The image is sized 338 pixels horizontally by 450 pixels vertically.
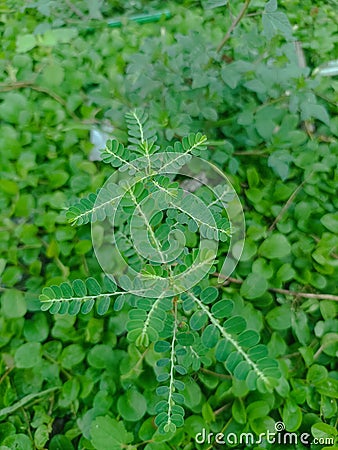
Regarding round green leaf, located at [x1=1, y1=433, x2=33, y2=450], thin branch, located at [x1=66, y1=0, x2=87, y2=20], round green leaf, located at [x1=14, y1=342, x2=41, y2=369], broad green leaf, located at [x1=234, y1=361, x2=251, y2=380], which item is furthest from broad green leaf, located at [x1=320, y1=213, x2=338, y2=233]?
thin branch, located at [x1=66, y1=0, x2=87, y2=20]

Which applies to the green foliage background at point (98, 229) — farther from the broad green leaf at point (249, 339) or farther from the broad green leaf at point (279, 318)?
the broad green leaf at point (249, 339)

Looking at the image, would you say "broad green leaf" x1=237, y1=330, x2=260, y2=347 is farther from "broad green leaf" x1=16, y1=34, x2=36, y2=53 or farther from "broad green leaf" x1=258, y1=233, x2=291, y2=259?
"broad green leaf" x1=16, y1=34, x2=36, y2=53

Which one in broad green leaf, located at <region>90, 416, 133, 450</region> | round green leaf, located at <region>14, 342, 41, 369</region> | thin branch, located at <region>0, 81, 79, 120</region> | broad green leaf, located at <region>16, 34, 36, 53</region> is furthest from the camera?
broad green leaf, located at <region>16, 34, 36, 53</region>

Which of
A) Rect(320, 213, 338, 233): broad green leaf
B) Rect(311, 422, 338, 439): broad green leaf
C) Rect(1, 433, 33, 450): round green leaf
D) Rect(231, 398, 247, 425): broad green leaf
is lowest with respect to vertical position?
Rect(1, 433, 33, 450): round green leaf

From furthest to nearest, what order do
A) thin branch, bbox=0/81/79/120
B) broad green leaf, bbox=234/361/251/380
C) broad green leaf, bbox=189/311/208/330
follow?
thin branch, bbox=0/81/79/120 → broad green leaf, bbox=189/311/208/330 → broad green leaf, bbox=234/361/251/380

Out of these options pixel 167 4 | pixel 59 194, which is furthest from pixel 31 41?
pixel 59 194

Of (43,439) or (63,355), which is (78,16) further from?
(43,439)

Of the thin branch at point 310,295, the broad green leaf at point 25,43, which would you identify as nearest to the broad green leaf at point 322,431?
the thin branch at point 310,295

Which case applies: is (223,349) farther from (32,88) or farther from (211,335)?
(32,88)

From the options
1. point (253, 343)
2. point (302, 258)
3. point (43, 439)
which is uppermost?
point (253, 343)
